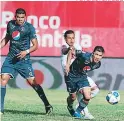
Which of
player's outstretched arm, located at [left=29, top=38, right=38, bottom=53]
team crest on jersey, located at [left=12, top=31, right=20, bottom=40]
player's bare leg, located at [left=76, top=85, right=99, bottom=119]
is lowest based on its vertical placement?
player's bare leg, located at [left=76, top=85, right=99, bottom=119]

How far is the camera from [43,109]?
1179 centimetres

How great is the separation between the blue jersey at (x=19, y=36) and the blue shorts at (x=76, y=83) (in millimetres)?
911

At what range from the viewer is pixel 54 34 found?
16609 mm

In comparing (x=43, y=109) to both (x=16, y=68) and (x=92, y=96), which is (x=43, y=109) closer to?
(x=16, y=68)

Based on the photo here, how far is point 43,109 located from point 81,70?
1.70 metres

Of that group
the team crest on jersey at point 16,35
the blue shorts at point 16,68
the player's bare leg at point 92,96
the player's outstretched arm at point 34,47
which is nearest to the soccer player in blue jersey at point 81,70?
the player's bare leg at point 92,96

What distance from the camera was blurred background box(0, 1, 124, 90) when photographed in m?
16.5

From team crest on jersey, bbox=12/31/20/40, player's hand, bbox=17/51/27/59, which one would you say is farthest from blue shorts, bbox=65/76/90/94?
team crest on jersey, bbox=12/31/20/40

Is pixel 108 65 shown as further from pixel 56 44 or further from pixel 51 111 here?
pixel 51 111

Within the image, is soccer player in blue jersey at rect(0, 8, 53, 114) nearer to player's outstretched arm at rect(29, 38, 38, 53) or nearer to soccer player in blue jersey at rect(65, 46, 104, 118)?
player's outstretched arm at rect(29, 38, 38, 53)

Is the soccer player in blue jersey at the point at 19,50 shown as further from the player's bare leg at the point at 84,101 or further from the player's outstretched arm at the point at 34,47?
the player's bare leg at the point at 84,101

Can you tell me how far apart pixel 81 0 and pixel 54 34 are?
3.77ft

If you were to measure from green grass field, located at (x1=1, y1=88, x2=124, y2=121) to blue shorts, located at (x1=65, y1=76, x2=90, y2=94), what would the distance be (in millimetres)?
481

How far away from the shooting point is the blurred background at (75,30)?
16453 mm
